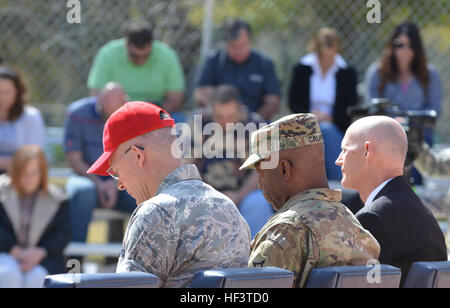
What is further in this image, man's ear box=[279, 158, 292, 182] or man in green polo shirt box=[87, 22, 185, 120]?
man in green polo shirt box=[87, 22, 185, 120]

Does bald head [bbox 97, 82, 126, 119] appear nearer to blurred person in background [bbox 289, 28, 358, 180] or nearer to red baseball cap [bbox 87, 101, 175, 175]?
blurred person in background [bbox 289, 28, 358, 180]

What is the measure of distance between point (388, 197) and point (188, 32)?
446 centimetres

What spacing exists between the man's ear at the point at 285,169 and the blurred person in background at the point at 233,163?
307cm

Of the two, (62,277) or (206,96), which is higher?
(206,96)

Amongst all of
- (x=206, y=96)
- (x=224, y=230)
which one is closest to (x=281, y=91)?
(x=206, y=96)

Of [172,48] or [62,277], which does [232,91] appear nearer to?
[172,48]

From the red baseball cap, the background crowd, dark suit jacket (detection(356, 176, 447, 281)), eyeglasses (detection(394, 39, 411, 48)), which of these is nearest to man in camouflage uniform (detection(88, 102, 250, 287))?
the red baseball cap

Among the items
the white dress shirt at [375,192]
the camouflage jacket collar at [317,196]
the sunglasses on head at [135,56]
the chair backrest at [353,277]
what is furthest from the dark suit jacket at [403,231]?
the sunglasses on head at [135,56]

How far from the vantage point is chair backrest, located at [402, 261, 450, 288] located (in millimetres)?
2727

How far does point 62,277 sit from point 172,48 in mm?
5381

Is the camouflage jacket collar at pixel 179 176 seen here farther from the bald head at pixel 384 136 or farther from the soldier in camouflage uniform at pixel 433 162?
the soldier in camouflage uniform at pixel 433 162

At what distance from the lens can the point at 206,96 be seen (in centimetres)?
679

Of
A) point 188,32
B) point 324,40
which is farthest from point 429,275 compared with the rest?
point 188,32

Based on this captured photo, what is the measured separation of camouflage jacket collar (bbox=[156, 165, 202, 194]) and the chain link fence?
15.1 feet
